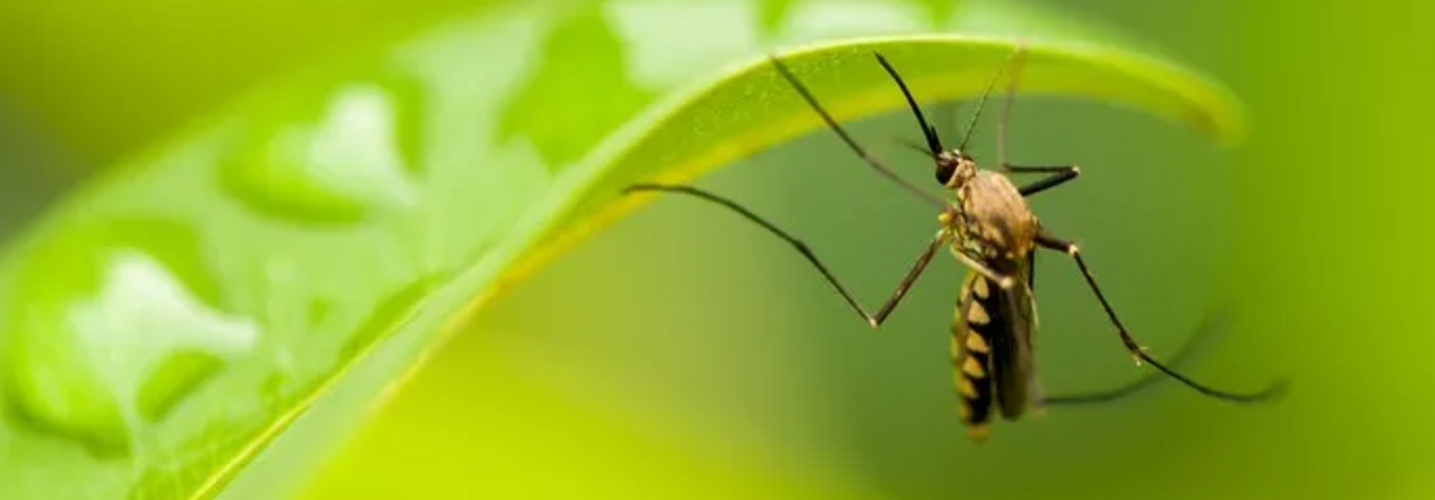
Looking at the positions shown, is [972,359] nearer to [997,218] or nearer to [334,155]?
[997,218]

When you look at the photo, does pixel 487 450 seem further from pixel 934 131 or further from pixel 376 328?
pixel 376 328

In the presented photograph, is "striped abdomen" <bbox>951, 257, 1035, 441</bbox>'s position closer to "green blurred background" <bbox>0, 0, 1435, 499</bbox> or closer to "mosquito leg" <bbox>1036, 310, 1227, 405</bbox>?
"green blurred background" <bbox>0, 0, 1435, 499</bbox>

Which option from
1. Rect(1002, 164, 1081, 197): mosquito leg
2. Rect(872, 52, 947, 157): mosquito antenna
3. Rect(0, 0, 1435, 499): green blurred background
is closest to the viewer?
Rect(872, 52, 947, 157): mosquito antenna

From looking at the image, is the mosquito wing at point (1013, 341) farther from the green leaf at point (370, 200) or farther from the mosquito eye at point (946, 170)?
the green leaf at point (370, 200)

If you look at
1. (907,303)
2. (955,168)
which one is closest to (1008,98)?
(955,168)

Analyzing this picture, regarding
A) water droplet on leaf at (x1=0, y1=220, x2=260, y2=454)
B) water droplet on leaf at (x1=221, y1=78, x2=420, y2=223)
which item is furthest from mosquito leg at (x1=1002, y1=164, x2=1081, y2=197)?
water droplet on leaf at (x1=0, y1=220, x2=260, y2=454)

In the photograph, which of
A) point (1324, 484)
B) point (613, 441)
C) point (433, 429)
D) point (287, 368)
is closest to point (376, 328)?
point (287, 368)

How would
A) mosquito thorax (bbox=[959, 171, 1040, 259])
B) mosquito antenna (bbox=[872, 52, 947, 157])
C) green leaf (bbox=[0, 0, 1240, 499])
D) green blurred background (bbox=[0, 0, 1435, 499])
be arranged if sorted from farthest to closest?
green blurred background (bbox=[0, 0, 1435, 499]), mosquito thorax (bbox=[959, 171, 1040, 259]), mosquito antenna (bbox=[872, 52, 947, 157]), green leaf (bbox=[0, 0, 1240, 499])
